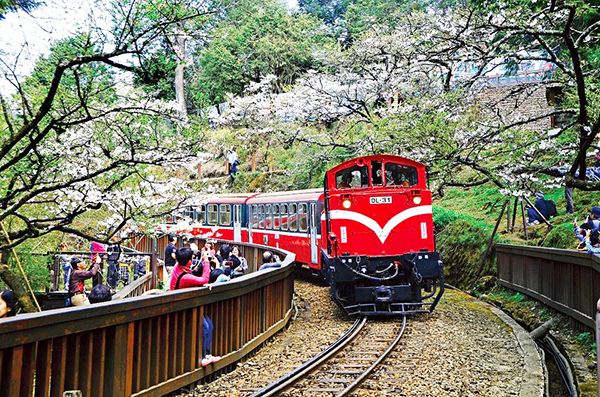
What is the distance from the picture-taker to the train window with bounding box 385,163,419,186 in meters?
13.4

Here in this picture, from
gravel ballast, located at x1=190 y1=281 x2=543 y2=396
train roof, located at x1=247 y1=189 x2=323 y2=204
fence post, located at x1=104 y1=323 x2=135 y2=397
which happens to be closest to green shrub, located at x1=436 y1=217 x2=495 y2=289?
gravel ballast, located at x1=190 y1=281 x2=543 y2=396

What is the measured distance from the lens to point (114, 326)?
5.53 m

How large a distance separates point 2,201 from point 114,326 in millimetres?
3020

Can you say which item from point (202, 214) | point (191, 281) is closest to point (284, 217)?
point (202, 214)

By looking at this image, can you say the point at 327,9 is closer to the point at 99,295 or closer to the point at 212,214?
the point at 212,214

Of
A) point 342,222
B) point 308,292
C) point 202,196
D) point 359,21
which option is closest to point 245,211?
point 202,196

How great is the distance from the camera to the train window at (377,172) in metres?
13.4

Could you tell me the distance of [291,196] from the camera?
19266mm

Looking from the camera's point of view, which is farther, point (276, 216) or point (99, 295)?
point (276, 216)

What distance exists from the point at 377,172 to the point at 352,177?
1.88ft

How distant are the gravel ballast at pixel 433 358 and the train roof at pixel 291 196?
177 inches

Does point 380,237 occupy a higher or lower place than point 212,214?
lower

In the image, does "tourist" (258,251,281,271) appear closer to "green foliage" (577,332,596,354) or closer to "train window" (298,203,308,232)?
"train window" (298,203,308,232)

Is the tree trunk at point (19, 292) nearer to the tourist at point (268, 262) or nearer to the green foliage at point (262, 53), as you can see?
the tourist at point (268, 262)
